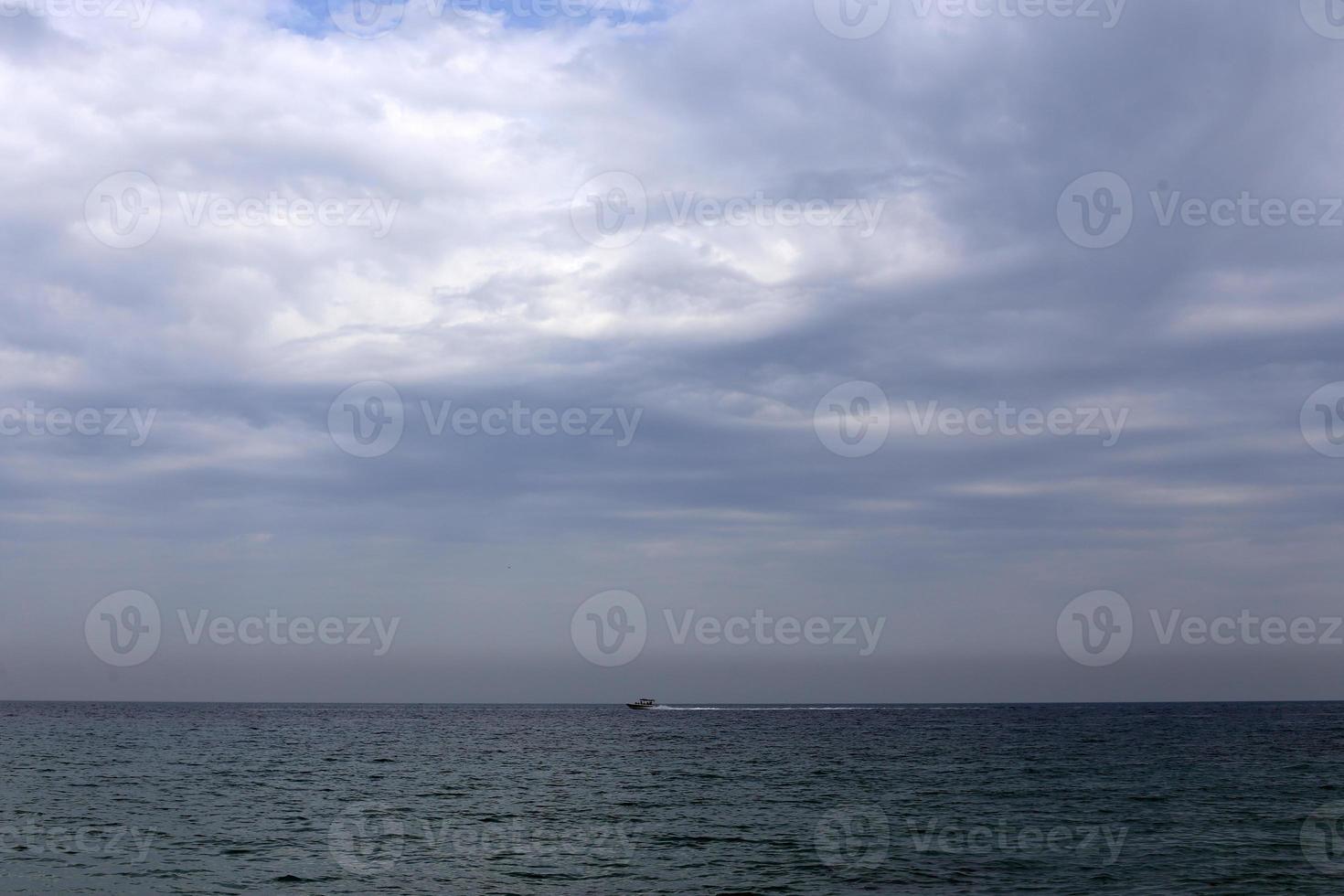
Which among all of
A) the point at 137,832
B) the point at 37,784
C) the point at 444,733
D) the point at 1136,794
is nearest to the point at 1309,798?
the point at 1136,794

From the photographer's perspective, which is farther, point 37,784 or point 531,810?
point 37,784

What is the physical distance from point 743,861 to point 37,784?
172ft

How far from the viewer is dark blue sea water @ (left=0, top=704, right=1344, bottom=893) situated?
36375 millimetres

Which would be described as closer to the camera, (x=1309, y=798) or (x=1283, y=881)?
(x=1283, y=881)

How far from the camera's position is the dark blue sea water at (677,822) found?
119ft

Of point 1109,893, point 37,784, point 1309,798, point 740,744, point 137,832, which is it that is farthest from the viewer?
point 740,744

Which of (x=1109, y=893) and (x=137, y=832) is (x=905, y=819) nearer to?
(x=1109, y=893)

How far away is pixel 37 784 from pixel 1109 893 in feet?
215

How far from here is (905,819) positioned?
50.0m

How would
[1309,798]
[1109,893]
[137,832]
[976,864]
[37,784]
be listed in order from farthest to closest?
[37,784]
[1309,798]
[137,832]
[976,864]
[1109,893]

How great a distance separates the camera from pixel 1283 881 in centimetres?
3553

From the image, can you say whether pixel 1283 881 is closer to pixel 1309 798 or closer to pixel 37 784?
pixel 1309 798

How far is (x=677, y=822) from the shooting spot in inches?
1957

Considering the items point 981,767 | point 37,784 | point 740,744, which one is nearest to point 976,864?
point 981,767
